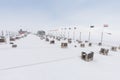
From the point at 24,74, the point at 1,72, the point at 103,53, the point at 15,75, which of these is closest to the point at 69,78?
the point at 24,74

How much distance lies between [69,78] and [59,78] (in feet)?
1.38

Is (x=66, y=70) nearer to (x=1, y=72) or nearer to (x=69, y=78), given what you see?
(x=69, y=78)

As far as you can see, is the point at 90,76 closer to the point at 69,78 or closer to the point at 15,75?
the point at 69,78

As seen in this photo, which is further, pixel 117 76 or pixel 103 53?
pixel 103 53

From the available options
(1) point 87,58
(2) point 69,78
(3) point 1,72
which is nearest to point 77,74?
(2) point 69,78

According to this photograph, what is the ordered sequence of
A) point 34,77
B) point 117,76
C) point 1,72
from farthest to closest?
point 117,76 → point 1,72 → point 34,77

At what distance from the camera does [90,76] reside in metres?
3.97

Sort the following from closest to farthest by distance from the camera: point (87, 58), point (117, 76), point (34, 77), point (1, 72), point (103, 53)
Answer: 1. point (34, 77)
2. point (1, 72)
3. point (117, 76)
4. point (87, 58)
5. point (103, 53)

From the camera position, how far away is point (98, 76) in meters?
4.03

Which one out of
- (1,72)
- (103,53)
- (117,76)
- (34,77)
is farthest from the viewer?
(103,53)

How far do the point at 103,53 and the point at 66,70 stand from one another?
195 inches

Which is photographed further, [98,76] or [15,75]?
[98,76]

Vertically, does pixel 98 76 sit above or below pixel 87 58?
below

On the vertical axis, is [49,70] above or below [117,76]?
above
